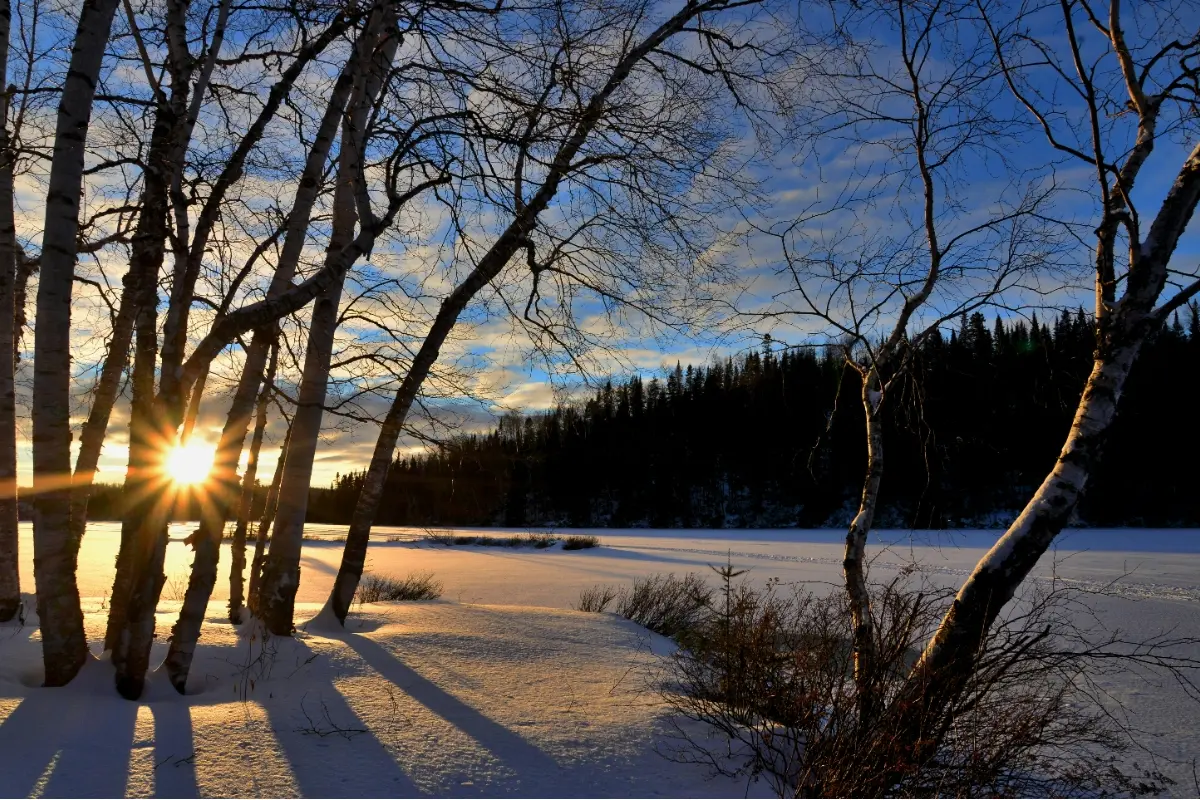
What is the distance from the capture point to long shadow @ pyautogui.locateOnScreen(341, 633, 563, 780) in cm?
316

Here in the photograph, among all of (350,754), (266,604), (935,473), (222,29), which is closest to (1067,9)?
(935,473)

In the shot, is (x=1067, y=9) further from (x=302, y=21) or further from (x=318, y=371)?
(x=318, y=371)

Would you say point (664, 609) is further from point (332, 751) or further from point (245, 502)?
point (332, 751)

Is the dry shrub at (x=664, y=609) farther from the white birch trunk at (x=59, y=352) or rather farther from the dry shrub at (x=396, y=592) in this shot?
the white birch trunk at (x=59, y=352)

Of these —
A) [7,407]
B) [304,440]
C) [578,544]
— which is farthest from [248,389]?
[578,544]

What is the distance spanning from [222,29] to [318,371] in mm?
2873

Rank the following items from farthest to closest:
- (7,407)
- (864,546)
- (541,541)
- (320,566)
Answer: (541,541) → (320,566) → (7,407) → (864,546)

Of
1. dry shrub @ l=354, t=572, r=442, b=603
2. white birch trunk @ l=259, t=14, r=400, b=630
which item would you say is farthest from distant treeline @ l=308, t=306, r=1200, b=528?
white birch trunk @ l=259, t=14, r=400, b=630

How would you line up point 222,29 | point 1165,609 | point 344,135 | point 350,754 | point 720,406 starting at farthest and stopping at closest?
point 720,406 < point 1165,609 < point 222,29 < point 344,135 < point 350,754

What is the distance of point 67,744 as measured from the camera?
285cm

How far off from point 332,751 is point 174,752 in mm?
645

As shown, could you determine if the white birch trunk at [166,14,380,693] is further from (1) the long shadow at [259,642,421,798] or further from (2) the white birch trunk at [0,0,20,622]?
(2) the white birch trunk at [0,0,20,622]

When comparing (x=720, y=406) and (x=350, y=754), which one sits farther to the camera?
(x=720, y=406)

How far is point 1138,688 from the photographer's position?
252 inches
